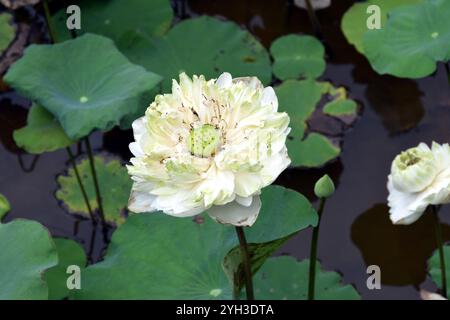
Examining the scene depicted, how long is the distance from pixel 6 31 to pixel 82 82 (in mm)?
993

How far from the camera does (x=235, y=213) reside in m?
1.63

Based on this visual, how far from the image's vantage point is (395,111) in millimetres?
3250

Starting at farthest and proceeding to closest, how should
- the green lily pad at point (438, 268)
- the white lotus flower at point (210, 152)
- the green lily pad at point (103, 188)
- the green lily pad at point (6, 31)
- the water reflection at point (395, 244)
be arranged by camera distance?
the green lily pad at point (6, 31) → the green lily pad at point (103, 188) → the water reflection at point (395, 244) → the green lily pad at point (438, 268) → the white lotus flower at point (210, 152)

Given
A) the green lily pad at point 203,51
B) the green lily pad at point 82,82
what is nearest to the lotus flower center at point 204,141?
the green lily pad at point 82,82

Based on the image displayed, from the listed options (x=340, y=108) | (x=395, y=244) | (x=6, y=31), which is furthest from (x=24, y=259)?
(x=6, y=31)

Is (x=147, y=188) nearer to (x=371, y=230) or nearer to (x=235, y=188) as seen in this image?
(x=235, y=188)

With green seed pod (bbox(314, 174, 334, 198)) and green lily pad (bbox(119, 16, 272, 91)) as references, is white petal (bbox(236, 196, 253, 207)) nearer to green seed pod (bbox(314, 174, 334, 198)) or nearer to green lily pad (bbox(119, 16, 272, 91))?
green seed pod (bbox(314, 174, 334, 198))

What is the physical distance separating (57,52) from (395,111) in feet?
4.25

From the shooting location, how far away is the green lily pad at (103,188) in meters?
2.97

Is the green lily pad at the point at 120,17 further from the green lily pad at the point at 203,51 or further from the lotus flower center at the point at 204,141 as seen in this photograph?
the lotus flower center at the point at 204,141

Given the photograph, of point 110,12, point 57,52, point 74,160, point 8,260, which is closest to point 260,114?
point 8,260

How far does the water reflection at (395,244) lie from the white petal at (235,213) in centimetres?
127

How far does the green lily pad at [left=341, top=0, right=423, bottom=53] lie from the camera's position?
3373mm

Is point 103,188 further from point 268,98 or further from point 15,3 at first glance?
point 268,98
